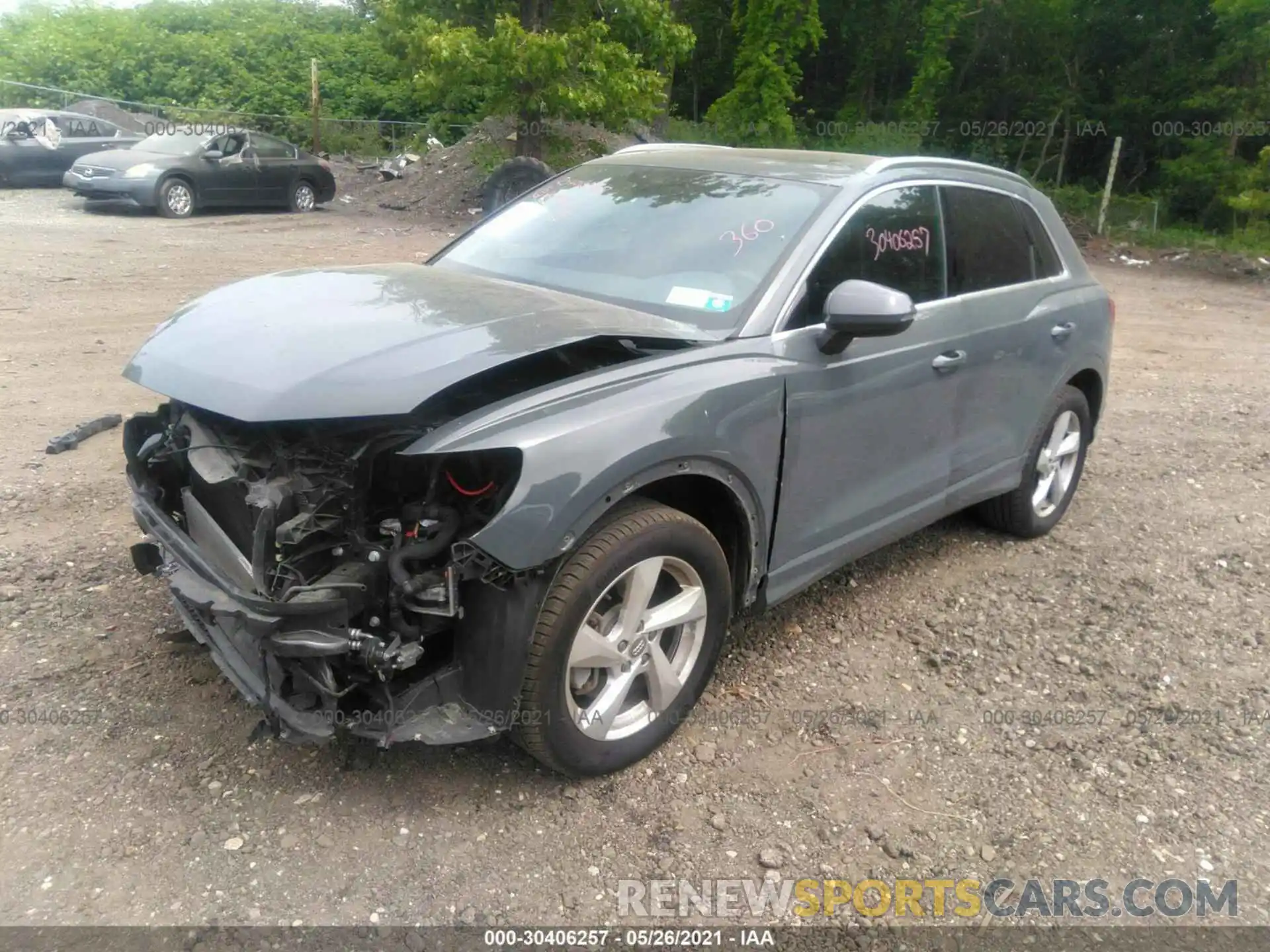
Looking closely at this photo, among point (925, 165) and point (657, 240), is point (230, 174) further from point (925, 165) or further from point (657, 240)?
point (925, 165)

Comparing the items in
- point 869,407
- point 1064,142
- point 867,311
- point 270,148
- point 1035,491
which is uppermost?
point 1064,142

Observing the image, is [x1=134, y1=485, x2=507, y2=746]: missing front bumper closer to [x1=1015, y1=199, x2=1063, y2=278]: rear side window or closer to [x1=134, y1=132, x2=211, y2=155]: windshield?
[x1=1015, y1=199, x2=1063, y2=278]: rear side window

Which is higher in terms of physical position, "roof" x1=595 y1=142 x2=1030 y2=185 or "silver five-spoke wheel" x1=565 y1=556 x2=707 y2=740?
"roof" x1=595 y1=142 x2=1030 y2=185

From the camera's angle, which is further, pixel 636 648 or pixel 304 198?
pixel 304 198

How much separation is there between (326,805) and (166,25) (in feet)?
117

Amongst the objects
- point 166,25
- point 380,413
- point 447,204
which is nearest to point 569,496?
point 380,413

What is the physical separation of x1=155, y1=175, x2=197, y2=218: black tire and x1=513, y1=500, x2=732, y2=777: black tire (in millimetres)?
14791

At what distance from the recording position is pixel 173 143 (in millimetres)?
16062

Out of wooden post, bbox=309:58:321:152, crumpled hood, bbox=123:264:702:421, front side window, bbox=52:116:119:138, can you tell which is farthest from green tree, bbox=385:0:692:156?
crumpled hood, bbox=123:264:702:421

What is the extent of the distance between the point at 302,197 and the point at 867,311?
16188 mm

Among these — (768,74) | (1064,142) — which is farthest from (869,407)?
(768,74)

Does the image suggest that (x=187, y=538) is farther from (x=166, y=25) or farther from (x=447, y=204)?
(x=166, y=25)

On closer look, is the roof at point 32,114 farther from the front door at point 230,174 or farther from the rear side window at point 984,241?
the rear side window at point 984,241

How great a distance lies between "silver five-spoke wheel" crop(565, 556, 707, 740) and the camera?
2.97 meters
